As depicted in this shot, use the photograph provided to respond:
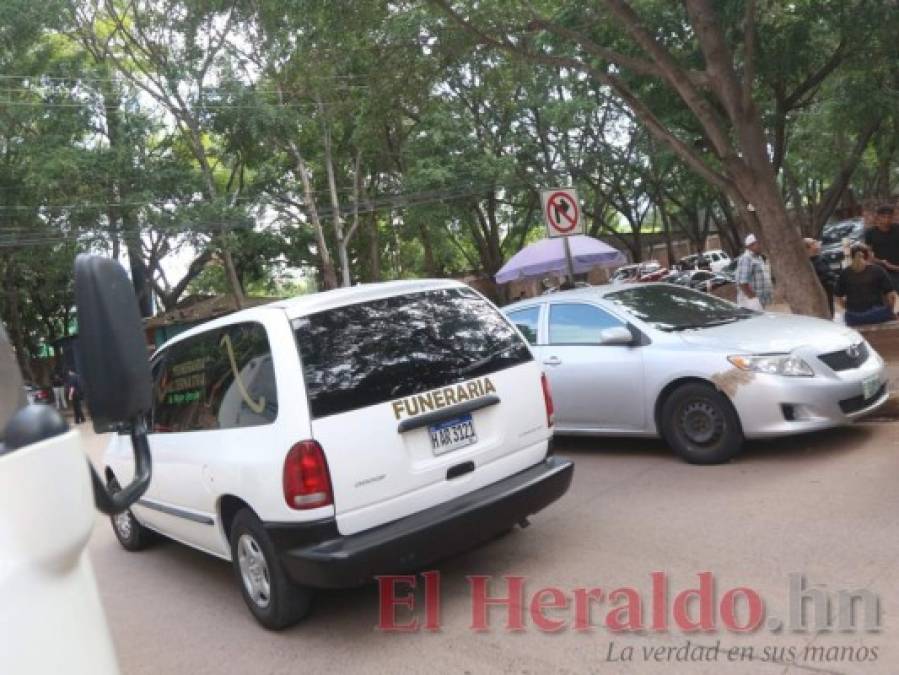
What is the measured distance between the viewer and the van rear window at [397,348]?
3994mm

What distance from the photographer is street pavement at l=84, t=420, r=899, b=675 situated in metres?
3.48

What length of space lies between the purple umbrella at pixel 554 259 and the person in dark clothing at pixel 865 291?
10.6 m

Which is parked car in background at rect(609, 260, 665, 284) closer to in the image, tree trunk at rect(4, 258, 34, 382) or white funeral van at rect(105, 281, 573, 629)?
tree trunk at rect(4, 258, 34, 382)

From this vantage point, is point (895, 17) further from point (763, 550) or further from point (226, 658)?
point (226, 658)

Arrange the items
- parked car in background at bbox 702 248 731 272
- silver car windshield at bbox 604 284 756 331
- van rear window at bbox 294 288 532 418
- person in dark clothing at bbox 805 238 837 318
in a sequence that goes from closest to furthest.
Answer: van rear window at bbox 294 288 532 418 < silver car windshield at bbox 604 284 756 331 < person in dark clothing at bbox 805 238 837 318 < parked car in background at bbox 702 248 731 272

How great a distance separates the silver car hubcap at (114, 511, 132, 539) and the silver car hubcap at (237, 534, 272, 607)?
7.43 feet

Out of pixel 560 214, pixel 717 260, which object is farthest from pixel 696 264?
pixel 560 214

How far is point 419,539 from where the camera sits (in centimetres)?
388

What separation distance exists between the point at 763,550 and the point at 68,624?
12.5 ft

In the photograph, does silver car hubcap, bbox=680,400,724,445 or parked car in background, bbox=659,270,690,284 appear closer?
silver car hubcap, bbox=680,400,724,445

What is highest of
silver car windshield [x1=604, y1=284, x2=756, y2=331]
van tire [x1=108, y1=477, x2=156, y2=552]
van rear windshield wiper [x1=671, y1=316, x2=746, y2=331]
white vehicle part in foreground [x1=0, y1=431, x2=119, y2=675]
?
white vehicle part in foreground [x1=0, y1=431, x2=119, y2=675]

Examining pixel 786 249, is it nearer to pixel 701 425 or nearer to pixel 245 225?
A: pixel 701 425

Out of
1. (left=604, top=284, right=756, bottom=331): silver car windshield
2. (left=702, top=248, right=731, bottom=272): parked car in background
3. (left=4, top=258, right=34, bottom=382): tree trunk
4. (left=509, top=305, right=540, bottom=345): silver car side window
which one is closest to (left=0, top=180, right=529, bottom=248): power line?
(left=4, top=258, right=34, bottom=382): tree trunk

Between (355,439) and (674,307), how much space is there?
13.5 feet
